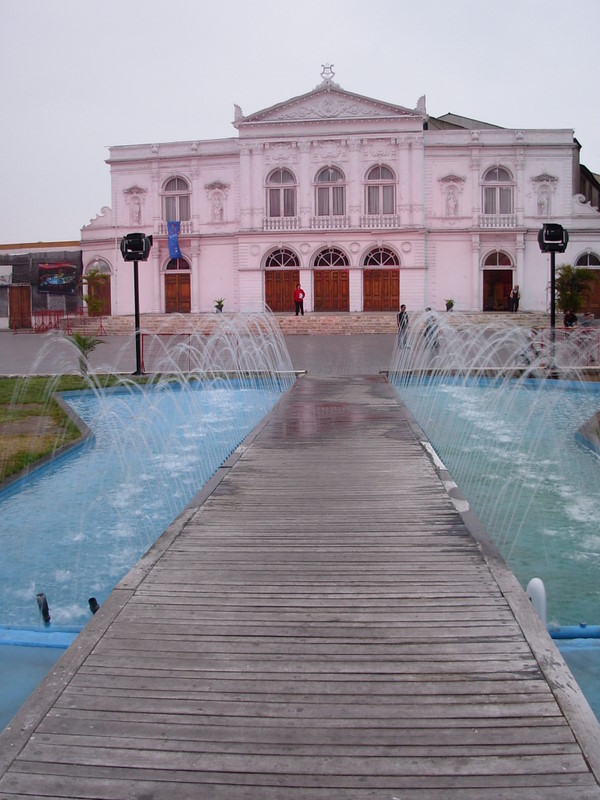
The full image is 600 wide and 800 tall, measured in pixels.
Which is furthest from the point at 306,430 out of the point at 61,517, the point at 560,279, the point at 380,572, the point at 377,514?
the point at 560,279

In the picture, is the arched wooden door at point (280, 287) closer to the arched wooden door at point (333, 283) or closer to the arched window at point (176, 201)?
the arched wooden door at point (333, 283)

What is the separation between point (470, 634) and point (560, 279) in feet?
106

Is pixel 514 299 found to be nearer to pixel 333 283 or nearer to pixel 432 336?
pixel 333 283

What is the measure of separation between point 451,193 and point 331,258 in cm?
704

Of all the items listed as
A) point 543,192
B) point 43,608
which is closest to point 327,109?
point 543,192

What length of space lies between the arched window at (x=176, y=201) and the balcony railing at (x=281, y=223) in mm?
4577

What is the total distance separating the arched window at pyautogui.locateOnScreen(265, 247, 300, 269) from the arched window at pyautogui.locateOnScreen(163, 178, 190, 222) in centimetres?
521

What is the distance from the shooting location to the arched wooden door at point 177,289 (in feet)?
142

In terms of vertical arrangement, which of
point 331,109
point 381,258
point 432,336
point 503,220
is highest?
point 331,109

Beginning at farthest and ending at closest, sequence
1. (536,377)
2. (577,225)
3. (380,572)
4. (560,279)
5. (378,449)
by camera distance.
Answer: (577,225)
(560,279)
(536,377)
(378,449)
(380,572)

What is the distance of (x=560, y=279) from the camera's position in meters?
33.7

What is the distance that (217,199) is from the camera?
140ft

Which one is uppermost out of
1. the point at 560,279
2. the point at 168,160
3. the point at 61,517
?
the point at 168,160

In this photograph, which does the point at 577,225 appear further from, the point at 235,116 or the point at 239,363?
the point at 239,363
